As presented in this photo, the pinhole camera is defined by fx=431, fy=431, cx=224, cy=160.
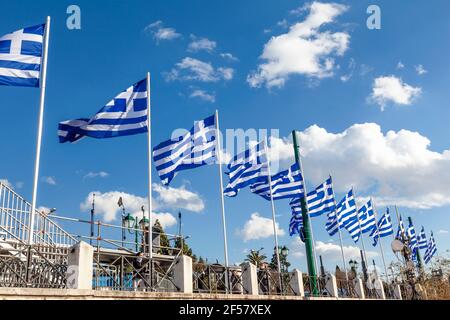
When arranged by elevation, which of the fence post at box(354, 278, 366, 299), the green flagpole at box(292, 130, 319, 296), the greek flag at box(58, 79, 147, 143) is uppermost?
the greek flag at box(58, 79, 147, 143)

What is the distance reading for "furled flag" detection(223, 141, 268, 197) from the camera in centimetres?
2117

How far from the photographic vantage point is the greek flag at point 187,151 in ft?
55.8

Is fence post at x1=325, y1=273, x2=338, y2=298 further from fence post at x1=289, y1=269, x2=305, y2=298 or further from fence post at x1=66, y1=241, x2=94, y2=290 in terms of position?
fence post at x1=66, y1=241, x2=94, y2=290

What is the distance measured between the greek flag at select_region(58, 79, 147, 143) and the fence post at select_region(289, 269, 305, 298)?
31.3 feet

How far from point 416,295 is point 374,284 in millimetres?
11317

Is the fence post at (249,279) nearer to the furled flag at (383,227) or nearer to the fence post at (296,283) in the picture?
the fence post at (296,283)

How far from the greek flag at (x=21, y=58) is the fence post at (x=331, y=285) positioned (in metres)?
17.0

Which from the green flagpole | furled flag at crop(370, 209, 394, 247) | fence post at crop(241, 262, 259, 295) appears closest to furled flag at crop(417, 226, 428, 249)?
furled flag at crop(370, 209, 394, 247)

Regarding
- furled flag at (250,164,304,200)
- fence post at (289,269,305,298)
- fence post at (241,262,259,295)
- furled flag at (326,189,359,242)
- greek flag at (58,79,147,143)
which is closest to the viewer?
greek flag at (58,79,147,143)

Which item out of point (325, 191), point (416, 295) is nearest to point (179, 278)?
point (416, 295)

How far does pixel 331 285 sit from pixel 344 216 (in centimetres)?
815

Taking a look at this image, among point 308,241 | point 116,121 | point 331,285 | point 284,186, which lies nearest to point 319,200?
point 284,186

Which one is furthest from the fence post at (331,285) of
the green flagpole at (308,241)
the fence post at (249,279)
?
the fence post at (249,279)
